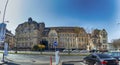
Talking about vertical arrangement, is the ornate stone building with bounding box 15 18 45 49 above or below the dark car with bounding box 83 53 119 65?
above

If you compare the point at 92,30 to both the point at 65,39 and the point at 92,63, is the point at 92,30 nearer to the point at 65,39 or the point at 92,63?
the point at 65,39

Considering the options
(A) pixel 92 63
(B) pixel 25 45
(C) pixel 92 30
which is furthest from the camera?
(B) pixel 25 45

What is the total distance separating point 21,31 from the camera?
84.5 m

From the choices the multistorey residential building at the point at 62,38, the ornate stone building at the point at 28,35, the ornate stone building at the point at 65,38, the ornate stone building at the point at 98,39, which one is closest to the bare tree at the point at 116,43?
the multistorey residential building at the point at 62,38

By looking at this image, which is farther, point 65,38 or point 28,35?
point 65,38

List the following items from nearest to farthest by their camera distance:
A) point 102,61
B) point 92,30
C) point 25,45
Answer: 1. point 102,61
2. point 92,30
3. point 25,45

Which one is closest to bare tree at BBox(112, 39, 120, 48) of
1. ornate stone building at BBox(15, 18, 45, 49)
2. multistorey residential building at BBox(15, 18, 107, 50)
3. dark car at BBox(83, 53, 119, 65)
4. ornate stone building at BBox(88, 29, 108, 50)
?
multistorey residential building at BBox(15, 18, 107, 50)

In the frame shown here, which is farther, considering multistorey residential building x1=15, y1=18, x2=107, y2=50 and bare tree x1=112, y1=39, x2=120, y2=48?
bare tree x1=112, y1=39, x2=120, y2=48

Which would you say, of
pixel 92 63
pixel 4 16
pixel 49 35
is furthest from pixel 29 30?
pixel 92 63

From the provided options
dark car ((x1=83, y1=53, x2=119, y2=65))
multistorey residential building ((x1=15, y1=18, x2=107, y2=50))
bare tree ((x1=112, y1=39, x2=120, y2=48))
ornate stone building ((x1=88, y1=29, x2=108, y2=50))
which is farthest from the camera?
bare tree ((x1=112, y1=39, x2=120, y2=48))

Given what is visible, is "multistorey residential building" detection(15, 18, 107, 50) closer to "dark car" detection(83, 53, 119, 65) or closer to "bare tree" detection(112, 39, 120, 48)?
"bare tree" detection(112, 39, 120, 48)

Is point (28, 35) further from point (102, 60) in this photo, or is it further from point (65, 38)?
point (102, 60)

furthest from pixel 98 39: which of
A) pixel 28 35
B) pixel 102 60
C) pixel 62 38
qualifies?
pixel 102 60

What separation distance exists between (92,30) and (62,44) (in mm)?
27308
